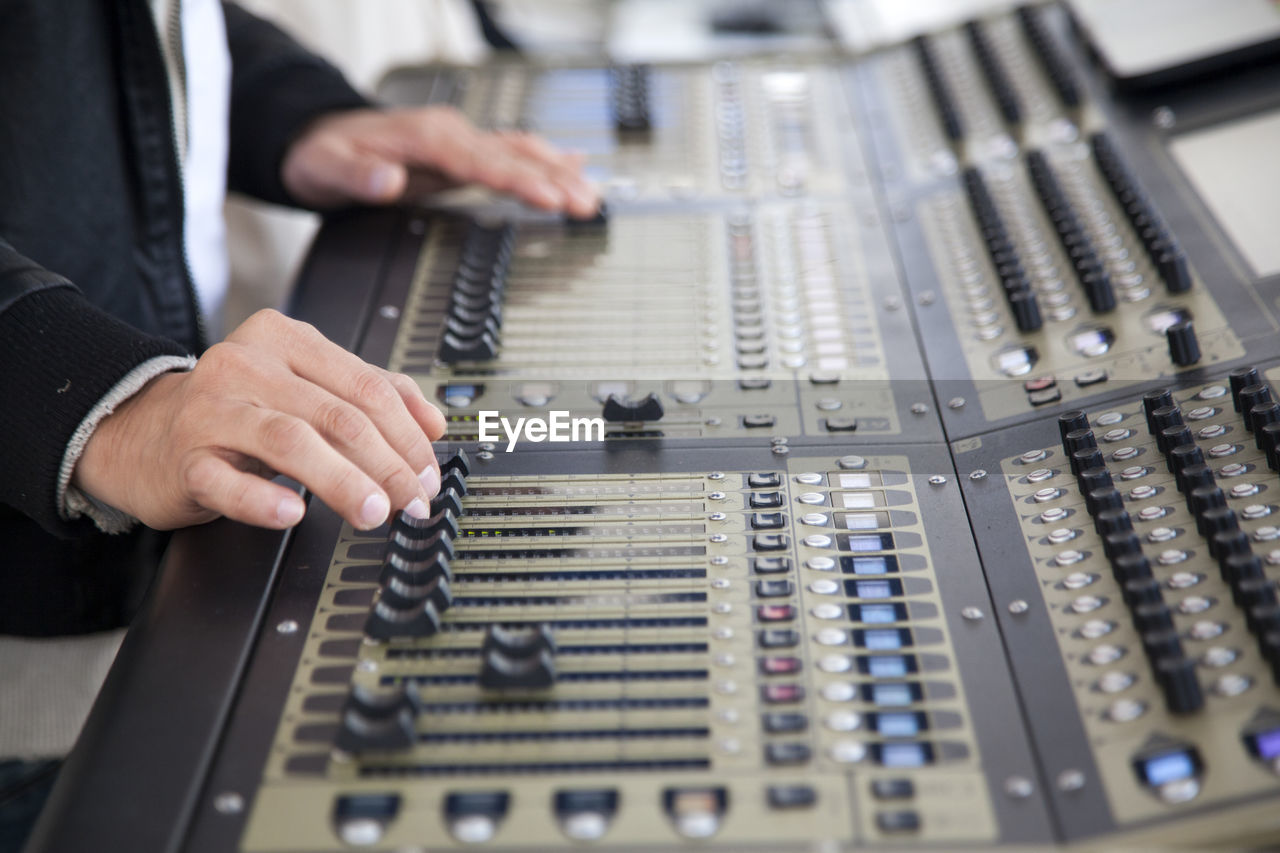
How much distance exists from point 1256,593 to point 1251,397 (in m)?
0.20

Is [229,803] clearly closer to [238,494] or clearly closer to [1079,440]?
[238,494]

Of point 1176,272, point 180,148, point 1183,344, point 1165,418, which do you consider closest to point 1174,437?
point 1165,418

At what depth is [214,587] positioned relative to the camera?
760mm

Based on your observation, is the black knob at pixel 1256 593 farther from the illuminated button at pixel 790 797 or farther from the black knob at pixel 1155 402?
the illuminated button at pixel 790 797

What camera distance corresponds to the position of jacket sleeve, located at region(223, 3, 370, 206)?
1335 millimetres

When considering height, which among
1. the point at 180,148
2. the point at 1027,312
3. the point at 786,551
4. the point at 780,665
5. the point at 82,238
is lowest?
the point at 780,665

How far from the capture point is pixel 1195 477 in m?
0.74

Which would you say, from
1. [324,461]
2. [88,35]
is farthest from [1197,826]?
[88,35]

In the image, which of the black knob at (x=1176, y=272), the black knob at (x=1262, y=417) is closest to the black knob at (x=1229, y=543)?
the black knob at (x=1262, y=417)

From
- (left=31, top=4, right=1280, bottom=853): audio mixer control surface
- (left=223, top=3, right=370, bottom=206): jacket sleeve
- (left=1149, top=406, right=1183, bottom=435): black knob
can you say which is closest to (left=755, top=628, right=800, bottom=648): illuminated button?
(left=31, top=4, right=1280, bottom=853): audio mixer control surface

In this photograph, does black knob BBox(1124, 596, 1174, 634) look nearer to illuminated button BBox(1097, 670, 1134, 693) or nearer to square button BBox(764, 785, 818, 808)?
illuminated button BBox(1097, 670, 1134, 693)

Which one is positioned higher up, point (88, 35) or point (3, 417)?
point (88, 35)

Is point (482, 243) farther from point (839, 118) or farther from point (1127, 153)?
point (1127, 153)

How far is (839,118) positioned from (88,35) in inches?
34.3
